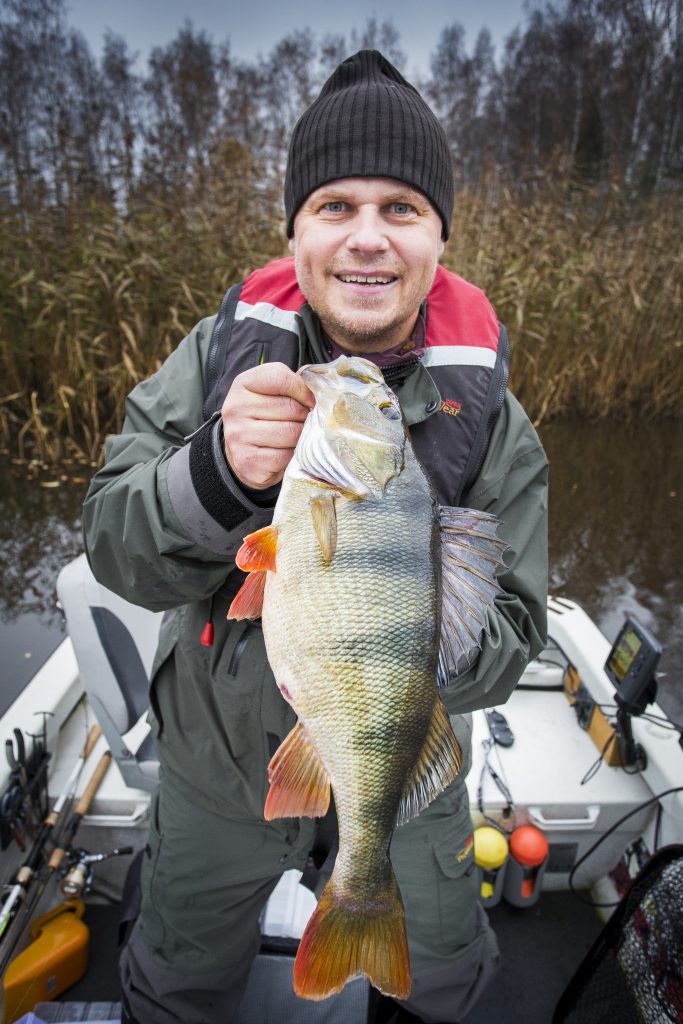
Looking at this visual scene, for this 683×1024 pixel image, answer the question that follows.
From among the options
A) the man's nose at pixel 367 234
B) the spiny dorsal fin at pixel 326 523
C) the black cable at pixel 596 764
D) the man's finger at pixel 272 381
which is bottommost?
the black cable at pixel 596 764

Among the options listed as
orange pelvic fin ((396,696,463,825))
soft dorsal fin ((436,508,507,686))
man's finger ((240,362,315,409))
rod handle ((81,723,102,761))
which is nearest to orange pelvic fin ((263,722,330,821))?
orange pelvic fin ((396,696,463,825))

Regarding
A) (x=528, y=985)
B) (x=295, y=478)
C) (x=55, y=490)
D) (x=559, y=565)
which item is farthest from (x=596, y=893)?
(x=55, y=490)

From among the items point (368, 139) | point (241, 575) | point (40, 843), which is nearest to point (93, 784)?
point (40, 843)

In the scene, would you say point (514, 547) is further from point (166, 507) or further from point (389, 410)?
point (166, 507)

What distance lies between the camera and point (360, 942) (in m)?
1.34

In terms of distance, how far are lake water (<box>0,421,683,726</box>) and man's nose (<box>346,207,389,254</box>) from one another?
3448mm

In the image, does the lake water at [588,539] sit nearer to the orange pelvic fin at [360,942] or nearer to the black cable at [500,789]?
the black cable at [500,789]

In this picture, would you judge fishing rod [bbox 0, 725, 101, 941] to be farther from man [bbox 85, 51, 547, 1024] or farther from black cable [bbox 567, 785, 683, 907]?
black cable [bbox 567, 785, 683, 907]

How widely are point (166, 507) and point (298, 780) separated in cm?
67

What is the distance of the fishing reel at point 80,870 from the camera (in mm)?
2383

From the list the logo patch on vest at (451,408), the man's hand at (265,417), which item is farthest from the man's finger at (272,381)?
the logo patch on vest at (451,408)

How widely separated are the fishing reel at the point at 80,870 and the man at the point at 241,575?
0.51 m

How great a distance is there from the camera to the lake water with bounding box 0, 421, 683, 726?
15.0ft

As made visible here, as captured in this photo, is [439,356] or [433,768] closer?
[433,768]
